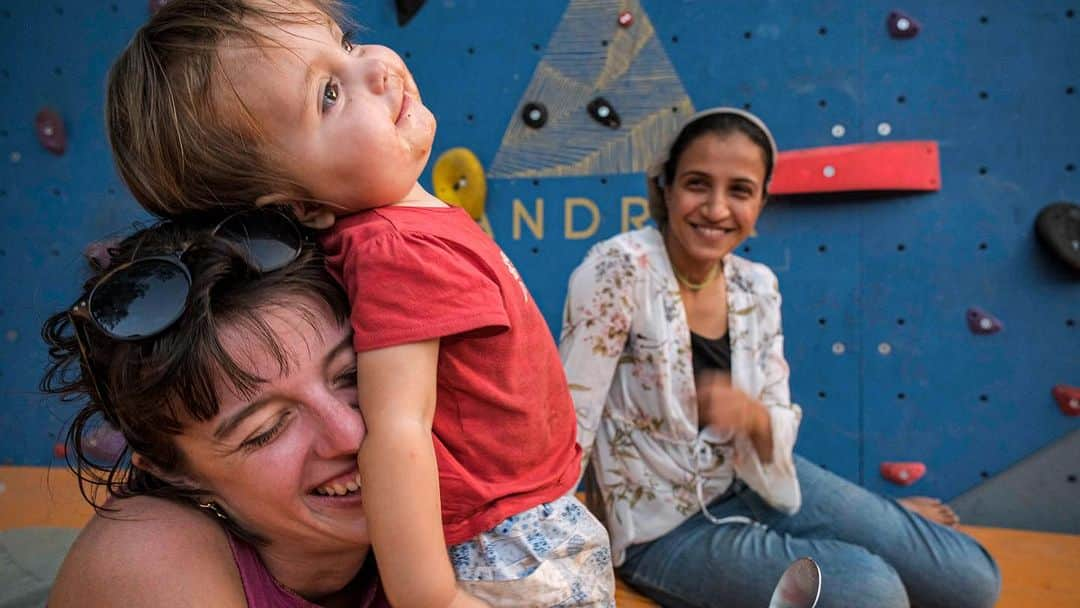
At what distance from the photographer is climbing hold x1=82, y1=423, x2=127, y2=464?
1.14 meters

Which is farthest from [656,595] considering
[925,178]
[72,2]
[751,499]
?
[72,2]

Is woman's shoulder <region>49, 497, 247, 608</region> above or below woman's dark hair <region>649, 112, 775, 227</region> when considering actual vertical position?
below

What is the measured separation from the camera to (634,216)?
8.95 feet

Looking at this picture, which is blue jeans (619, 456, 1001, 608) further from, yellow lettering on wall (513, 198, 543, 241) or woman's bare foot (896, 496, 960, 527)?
yellow lettering on wall (513, 198, 543, 241)

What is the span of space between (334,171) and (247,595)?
511 millimetres

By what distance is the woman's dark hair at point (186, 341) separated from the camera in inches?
34.6

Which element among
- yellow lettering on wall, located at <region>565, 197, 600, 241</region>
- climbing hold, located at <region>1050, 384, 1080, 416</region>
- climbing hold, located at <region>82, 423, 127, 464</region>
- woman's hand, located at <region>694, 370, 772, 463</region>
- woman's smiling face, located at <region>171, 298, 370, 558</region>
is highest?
yellow lettering on wall, located at <region>565, 197, 600, 241</region>

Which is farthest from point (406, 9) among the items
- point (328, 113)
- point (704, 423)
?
Result: point (328, 113)

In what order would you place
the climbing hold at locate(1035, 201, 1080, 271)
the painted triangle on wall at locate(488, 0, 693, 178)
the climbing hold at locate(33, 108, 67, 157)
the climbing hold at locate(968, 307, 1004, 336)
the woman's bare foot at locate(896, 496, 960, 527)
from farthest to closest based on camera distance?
Result: the climbing hold at locate(33, 108, 67, 157) < the painted triangle on wall at locate(488, 0, 693, 178) < the climbing hold at locate(968, 307, 1004, 336) < the climbing hold at locate(1035, 201, 1080, 271) < the woman's bare foot at locate(896, 496, 960, 527)

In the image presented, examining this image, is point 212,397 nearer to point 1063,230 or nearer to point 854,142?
point 854,142

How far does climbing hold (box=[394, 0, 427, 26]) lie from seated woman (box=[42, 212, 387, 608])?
2137mm

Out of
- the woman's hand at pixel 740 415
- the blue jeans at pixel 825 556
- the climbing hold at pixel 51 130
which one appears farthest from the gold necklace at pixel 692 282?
the climbing hold at pixel 51 130

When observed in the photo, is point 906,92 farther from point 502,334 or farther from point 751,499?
point 502,334

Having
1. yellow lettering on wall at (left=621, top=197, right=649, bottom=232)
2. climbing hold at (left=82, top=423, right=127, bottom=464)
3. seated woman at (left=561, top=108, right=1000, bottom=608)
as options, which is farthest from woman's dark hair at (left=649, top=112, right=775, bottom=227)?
climbing hold at (left=82, top=423, right=127, bottom=464)
